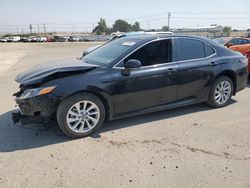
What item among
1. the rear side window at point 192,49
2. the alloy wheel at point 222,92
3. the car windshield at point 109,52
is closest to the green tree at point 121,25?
the alloy wheel at point 222,92

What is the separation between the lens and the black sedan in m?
4.07

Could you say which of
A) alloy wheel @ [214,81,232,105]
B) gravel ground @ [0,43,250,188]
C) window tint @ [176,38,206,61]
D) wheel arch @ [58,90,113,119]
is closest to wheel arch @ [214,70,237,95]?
alloy wheel @ [214,81,232,105]

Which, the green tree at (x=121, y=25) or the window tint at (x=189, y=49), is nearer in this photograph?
the window tint at (x=189, y=49)

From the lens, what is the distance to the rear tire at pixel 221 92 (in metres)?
5.54

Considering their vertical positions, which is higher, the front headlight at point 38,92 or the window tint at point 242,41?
the window tint at point 242,41

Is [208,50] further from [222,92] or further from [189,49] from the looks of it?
[222,92]

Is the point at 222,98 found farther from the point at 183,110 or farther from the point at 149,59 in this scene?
the point at 149,59

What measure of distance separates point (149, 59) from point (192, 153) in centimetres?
180

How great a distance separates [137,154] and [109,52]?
2.07 metres

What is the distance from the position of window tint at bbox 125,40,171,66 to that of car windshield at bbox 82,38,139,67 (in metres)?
0.21

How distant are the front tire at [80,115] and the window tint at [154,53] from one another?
3.11 feet

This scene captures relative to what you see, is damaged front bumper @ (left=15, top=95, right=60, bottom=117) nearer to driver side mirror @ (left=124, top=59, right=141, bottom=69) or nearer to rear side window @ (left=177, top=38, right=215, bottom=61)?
driver side mirror @ (left=124, top=59, right=141, bottom=69)

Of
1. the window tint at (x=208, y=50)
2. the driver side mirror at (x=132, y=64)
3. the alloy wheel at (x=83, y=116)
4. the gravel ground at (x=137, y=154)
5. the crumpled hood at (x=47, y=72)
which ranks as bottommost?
the gravel ground at (x=137, y=154)

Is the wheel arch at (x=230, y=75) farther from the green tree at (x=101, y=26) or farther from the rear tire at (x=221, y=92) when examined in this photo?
the green tree at (x=101, y=26)
